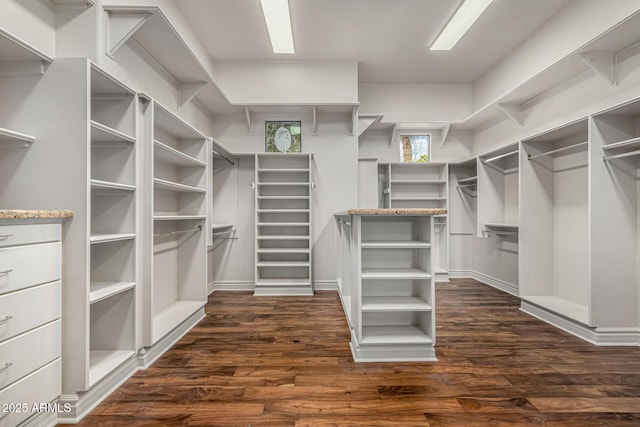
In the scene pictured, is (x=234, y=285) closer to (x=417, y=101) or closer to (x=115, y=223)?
(x=115, y=223)

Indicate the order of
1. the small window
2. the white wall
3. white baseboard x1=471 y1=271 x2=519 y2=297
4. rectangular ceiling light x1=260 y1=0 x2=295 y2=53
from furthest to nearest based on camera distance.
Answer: the small window → the white wall → white baseboard x1=471 y1=271 x2=519 y2=297 → rectangular ceiling light x1=260 y1=0 x2=295 y2=53

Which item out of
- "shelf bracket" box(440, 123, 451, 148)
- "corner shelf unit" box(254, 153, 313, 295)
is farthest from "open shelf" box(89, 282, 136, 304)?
"shelf bracket" box(440, 123, 451, 148)

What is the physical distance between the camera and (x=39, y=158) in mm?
1613

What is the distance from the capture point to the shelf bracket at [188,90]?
3.35m

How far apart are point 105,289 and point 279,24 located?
325cm

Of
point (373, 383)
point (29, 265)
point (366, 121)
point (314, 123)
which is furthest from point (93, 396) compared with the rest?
point (366, 121)

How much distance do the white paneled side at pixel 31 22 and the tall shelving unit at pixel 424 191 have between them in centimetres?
415

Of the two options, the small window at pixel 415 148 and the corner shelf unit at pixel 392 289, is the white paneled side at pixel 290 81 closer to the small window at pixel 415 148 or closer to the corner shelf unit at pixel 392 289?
the small window at pixel 415 148

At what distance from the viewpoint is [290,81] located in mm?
4250

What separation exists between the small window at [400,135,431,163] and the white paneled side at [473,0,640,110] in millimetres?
1039

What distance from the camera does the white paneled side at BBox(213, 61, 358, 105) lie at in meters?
4.23

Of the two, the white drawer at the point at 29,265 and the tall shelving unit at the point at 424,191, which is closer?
the white drawer at the point at 29,265

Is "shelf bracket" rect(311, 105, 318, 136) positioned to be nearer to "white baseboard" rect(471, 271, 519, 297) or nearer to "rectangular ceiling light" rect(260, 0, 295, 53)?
"rectangular ceiling light" rect(260, 0, 295, 53)

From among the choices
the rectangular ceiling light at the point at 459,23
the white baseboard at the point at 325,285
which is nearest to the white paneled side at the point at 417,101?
the rectangular ceiling light at the point at 459,23
